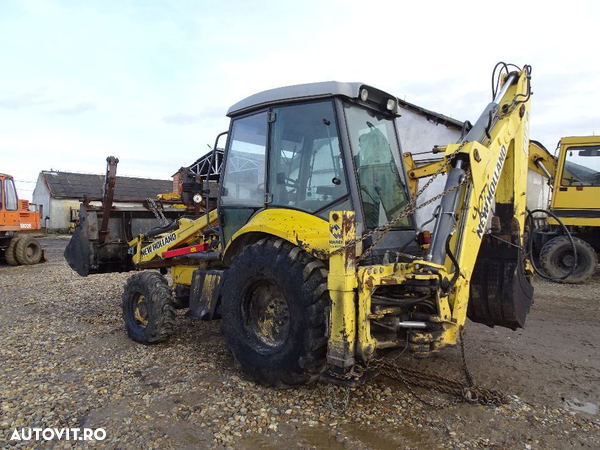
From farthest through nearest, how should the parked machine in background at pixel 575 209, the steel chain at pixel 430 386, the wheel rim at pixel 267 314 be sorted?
the parked machine in background at pixel 575 209
the wheel rim at pixel 267 314
the steel chain at pixel 430 386

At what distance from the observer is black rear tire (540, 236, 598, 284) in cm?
926

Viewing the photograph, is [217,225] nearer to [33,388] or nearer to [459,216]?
[33,388]

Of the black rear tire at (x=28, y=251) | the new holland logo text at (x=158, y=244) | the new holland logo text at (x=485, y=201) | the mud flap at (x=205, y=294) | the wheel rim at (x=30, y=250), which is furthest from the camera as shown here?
the wheel rim at (x=30, y=250)

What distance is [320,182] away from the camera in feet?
12.3

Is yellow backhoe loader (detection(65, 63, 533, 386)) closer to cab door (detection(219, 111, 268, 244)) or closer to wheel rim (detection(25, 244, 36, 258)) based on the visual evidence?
cab door (detection(219, 111, 268, 244))

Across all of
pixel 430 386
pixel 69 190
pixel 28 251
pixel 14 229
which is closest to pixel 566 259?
pixel 430 386

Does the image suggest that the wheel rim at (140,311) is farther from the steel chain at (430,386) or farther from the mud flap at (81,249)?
the steel chain at (430,386)

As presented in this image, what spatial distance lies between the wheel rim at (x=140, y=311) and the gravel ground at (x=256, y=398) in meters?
0.25

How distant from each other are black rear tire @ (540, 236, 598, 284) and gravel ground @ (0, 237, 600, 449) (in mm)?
4089

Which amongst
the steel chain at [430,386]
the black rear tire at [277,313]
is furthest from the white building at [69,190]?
the steel chain at [430,386]

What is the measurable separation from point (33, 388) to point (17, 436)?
858mm

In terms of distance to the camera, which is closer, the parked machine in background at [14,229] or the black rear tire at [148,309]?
the black rear tire at [148,309]

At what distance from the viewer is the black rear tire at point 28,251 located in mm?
13664

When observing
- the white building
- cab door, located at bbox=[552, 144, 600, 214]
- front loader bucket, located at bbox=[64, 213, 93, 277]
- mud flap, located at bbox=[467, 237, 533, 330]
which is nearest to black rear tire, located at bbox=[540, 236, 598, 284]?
cab door, located at bbox=[552, 144, 600, 214]
